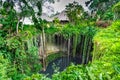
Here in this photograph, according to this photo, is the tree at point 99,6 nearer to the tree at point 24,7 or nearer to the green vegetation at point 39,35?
the green vegetation at point 39,35

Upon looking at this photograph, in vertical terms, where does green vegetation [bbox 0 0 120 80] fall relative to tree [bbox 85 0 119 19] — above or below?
below

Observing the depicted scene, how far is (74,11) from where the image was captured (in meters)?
17.5

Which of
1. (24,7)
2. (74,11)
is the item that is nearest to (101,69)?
(24,7)

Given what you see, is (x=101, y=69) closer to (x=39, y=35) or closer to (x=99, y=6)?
(x=39, y=35)

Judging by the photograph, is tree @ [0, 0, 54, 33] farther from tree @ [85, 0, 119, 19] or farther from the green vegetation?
tree @ [85, 0, 119, 19]

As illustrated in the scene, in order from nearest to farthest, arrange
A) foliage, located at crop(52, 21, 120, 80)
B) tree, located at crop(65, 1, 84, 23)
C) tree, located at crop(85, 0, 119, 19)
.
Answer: foliage, located at crop(52, 21, 120, 80) < tree, located at crop(65, 1, 84, 23) < tree, located at crop(85, 0, 119, 19)

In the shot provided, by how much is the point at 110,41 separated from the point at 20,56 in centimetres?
842

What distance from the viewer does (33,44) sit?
14945 mm

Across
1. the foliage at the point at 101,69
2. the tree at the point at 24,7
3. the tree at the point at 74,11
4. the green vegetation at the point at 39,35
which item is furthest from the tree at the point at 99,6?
the foliage at the point at 101,69

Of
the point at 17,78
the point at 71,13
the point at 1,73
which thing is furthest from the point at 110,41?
the point at 71,13

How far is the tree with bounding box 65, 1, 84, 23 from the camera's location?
17.6m

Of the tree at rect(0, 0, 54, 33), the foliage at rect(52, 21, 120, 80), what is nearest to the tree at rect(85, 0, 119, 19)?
the tree at rect(0, 0, 54, 33)

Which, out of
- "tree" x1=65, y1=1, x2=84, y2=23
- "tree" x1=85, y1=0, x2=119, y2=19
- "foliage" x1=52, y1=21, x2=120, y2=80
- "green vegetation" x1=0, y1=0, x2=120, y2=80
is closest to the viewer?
"foliage" x1=52, y1=21, x2=120, y2=80

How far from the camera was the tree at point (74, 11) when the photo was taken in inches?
695
